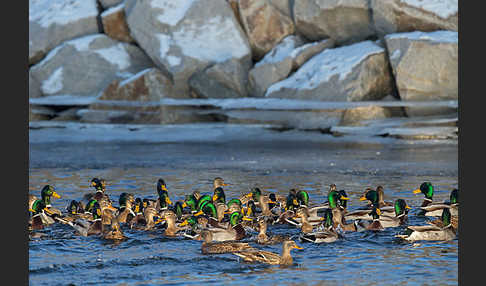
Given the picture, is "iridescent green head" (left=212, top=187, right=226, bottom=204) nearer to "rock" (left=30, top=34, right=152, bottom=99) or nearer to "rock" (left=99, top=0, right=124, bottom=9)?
"rock" (left=30, top=34, right=152, bottom=99)

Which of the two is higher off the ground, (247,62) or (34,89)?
(247,62)

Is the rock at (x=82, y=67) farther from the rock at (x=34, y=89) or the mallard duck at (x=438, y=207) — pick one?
the mallard duck at (x=438, y=207)

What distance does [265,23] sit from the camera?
76.3 feet

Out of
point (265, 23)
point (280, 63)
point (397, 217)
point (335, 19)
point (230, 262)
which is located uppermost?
point (265, 23)

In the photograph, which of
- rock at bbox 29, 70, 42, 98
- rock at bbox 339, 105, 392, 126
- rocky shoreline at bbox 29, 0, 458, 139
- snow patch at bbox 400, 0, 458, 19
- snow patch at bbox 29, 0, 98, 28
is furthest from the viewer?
snow patch at bbox 29, 0, 98, 28

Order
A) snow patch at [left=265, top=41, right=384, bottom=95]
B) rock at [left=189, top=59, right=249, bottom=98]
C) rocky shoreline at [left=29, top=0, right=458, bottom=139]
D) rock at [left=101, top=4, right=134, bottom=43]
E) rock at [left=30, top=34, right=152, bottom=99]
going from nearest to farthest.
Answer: rocky shoreline at [left=29, top=0, right=458, bottom=139], snow patch at [left=265, top=41, right=384, bottom=95], rock at [left=189, top=59, right=249, bottom=98], rock at [left=101, top=4, right=134, bottom=43], rock at [left=30, top=34, right=152, bottom=99]

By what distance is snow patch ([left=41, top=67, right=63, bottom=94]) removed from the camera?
24938 millimetres

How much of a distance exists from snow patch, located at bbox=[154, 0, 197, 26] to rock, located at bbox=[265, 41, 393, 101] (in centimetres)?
433

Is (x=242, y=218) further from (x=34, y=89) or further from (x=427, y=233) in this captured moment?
(x=34, y=89)

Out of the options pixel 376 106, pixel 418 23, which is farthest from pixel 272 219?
pixel 418 23

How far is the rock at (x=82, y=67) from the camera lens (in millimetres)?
24922

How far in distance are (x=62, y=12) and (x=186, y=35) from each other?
5.47 m

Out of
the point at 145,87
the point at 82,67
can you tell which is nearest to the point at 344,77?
the point at 145,87

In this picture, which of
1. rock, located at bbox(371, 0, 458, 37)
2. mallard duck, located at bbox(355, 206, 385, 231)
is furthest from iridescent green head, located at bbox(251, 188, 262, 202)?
rock, located at bbox(371, 0, 458, 37)
